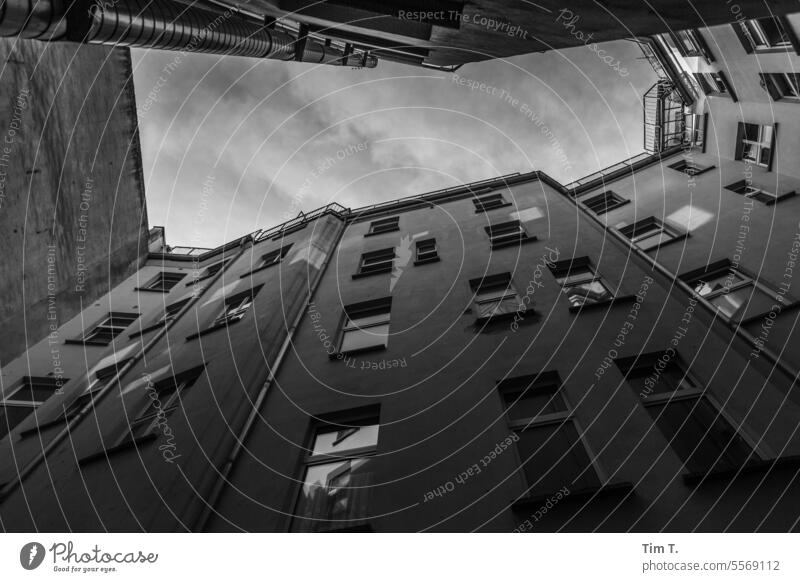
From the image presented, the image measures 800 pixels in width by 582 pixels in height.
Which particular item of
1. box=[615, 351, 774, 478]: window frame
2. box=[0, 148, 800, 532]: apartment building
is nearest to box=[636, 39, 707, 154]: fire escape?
box=[0, 148, 800, 532]: apartment building

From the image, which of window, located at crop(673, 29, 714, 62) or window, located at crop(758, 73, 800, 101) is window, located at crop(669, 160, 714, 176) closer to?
window, located at crop(758, 73, 800, 101)

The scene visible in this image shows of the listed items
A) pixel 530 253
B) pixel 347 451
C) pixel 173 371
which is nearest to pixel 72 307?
pixel 173 371

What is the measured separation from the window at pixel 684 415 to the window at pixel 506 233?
6.42 meters

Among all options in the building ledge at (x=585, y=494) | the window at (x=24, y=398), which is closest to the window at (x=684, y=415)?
the building ledge at (x=585, y=494)

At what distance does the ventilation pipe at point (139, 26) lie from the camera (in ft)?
21.2

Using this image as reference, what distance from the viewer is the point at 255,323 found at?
11445mm

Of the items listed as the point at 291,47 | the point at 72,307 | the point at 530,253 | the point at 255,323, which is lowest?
the point at 72,307

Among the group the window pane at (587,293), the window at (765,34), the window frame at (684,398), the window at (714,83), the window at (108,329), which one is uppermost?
the window at (765,34)

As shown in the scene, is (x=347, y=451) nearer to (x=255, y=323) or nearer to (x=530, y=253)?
(x=255, y=323)

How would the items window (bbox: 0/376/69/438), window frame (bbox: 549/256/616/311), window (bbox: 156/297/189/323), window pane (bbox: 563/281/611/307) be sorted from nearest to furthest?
window pane (bbox: 563/281/611/307) < window frame (bbox: 549/256/616/311) < window (bbox: 0/376/69/438) < window (bbox: 156/297/189/323)

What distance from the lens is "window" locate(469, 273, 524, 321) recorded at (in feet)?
34.1

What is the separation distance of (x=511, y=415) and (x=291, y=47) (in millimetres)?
18694

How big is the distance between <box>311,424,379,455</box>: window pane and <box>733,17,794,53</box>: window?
15570 millimetres

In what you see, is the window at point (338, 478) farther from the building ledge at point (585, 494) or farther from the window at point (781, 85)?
the window at point (781, 85)
